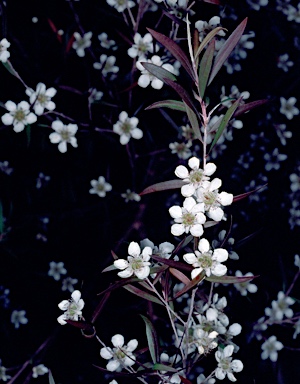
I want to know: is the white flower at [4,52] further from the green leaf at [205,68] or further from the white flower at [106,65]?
the green leaf at [205,68]

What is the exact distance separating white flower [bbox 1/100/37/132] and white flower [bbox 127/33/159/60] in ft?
1.05

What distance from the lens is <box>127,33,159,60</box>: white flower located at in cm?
125

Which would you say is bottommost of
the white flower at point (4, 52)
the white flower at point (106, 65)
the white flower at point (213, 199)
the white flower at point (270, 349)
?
the white flower at point (270, 349)

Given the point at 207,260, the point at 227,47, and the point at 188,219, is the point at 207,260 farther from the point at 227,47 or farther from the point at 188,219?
the point at 227,47

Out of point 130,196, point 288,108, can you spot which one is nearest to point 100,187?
point 130,196

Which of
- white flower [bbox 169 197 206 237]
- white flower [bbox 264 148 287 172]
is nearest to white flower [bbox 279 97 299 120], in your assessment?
white flower [bbox 264 148 287 172]

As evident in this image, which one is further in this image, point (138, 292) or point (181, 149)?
point (181, 149)

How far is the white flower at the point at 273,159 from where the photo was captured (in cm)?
151

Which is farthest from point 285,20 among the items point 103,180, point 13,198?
point 13,198

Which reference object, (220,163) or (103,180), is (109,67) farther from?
(220,163)

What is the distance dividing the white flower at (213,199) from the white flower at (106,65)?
74 centimetres

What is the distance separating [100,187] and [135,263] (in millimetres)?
654

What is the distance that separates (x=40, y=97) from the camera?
1232 millimetres

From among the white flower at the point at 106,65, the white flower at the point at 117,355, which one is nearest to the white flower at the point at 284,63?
the white flower at the point at 106,65
